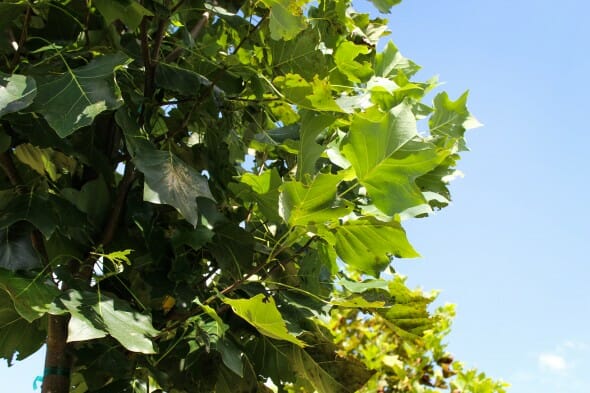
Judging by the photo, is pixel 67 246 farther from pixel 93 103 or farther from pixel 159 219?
pixel 93 103

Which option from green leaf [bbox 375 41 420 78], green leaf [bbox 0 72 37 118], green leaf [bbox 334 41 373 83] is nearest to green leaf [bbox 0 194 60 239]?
green leaf [bbox 0 72 37 118]

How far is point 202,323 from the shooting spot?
1.17m

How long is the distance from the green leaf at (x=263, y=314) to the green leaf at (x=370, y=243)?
0.56 ft

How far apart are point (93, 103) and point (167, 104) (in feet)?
0.95

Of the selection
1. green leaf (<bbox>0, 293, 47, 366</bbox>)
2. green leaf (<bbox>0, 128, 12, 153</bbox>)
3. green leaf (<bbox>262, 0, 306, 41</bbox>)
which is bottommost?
green leaf (<bbox>0, 293, 47, 366</bbox>)

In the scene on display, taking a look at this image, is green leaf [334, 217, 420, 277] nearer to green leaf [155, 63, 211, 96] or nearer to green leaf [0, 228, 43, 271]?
green leaf [155, 63, 211, 96]

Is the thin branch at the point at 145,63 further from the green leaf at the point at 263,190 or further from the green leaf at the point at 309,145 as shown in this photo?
the green leaf at the point at 309,145

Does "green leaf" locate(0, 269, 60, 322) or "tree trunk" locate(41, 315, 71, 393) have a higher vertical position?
"green leaf" locate(0, 269, 60, 322)

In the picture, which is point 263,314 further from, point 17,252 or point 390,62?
point 390,62

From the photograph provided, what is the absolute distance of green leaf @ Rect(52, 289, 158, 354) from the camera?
0.94 meters

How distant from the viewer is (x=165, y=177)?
105 cm

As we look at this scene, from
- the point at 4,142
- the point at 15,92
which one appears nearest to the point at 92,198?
the point at 4,142

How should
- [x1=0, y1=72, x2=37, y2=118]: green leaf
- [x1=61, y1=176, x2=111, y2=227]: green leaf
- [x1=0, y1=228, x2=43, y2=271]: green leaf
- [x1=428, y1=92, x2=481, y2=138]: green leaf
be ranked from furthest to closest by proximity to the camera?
[x1=428, y1=92, x2=481, y2=138]: green leaf, [x1=61, y1=176, x2=111, y2=227]: green leaf, [x1=0, y1=228, x2=43, y2=271]: green leaf, [x1=0, y1=72, x2=37, y2=118]: green leaf

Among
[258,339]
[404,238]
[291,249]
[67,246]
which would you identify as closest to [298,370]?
[258,339]
